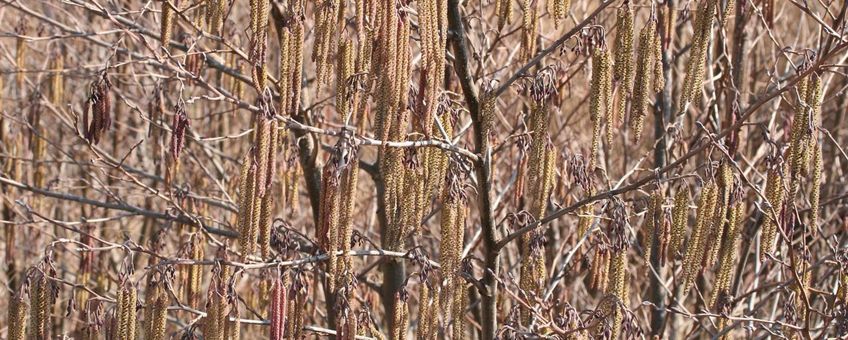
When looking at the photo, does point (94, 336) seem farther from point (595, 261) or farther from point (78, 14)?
point (78, 14)

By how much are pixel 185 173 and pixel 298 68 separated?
173 inches

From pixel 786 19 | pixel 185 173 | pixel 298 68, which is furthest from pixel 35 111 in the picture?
pixel 786 19

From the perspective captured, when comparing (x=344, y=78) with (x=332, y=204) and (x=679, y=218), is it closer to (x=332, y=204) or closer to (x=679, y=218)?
(x=332, y=204)

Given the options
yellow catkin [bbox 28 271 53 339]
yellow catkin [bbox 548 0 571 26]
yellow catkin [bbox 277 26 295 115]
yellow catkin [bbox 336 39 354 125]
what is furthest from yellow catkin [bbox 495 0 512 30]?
yellow catkin [bbox 28 271 53 339]

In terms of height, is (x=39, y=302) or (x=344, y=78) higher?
(x=344, y=78)

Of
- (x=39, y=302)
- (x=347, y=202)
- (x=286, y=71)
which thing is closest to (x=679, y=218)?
(x=347, y=202)

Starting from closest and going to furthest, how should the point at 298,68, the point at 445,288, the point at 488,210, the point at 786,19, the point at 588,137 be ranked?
the point at 298,68
the point at 445,288
the point at 488,210
the point at 588,137
the point at 786,19

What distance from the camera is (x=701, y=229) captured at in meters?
2.81

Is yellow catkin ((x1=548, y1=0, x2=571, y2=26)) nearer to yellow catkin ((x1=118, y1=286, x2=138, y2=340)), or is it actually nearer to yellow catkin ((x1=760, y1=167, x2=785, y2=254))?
yellow catkin ((x1=760, y1=167, x2=785, y2=254))

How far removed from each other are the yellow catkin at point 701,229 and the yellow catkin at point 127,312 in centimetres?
142

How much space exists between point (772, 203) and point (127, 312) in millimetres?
1671

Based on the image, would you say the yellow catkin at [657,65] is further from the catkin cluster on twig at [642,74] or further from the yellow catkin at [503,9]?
the yellow catkin at [503,9]

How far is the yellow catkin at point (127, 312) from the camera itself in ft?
9.60

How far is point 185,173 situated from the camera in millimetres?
6973
